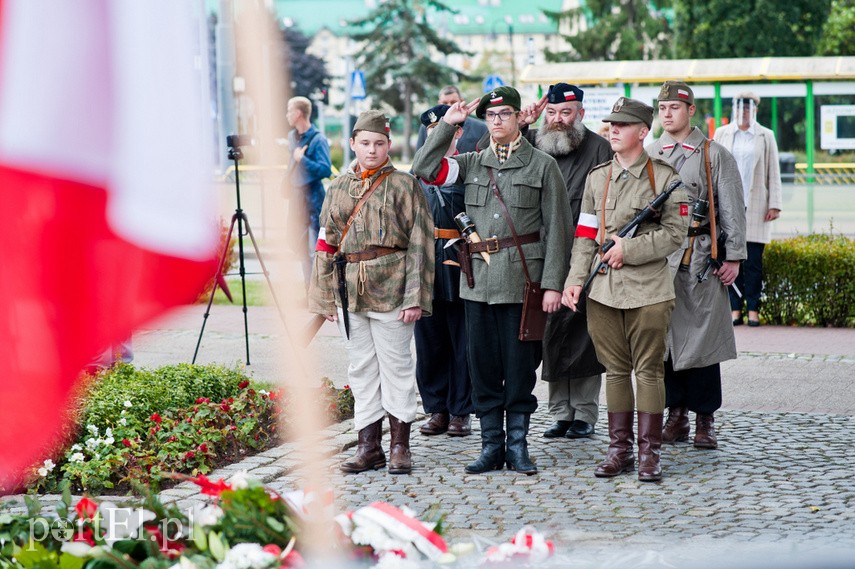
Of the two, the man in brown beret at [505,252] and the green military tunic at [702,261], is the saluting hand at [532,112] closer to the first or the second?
the man in brown beret at [505,252]

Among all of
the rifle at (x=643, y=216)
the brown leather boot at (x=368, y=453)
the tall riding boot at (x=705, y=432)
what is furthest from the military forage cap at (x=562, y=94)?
the brown leather boot at (x=368, y=453)

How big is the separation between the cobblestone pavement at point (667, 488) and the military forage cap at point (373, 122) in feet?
4.75

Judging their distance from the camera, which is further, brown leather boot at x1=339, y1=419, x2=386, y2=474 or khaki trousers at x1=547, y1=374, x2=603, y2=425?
khaki trousers at x1=547, y1=374, x2=603, y2=425

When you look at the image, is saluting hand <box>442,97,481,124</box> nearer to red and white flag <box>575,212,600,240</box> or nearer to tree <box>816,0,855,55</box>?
red and white flag <box>575,212,600,240</box>

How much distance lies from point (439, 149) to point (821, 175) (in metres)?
17.3

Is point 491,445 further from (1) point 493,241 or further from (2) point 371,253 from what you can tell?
(2) point 371,253

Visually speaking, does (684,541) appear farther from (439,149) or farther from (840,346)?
(840,346)

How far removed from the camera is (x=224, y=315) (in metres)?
13.9

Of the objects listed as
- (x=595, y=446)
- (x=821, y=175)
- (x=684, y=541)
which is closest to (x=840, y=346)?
(x=595, y=446)

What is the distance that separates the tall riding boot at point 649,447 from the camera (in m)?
6.57

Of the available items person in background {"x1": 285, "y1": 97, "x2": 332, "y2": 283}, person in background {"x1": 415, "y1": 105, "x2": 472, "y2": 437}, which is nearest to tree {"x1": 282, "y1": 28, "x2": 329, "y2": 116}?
person in background {"x1": 285, "y1": 97, "x2": 332, "y2": 283}

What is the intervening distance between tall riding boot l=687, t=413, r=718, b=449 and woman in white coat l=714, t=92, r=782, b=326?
464 centimetres

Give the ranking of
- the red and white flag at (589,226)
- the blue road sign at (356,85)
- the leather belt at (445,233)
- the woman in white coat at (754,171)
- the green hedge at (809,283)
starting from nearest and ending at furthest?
the red and white flag at (589,226) < the leather belt at (445,233) < the woman in white coat at (754,171) < the green hedge at (809,283) < the blue road sign at (356,85)

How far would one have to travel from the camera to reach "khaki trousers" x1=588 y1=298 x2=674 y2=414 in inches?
261
